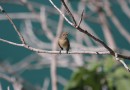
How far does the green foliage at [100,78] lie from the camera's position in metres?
2.84

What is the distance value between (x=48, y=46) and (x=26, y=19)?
0.34m

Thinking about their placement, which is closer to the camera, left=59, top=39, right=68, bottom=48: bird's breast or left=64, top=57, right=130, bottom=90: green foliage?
left=59, top=39, right=68, bottom=48: bird's breast

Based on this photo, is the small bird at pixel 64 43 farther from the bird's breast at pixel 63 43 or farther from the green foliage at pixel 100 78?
the green foliage at pixel 100 78

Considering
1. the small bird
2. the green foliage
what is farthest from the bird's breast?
the green foliage

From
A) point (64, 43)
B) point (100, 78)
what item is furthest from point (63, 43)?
point (100, 78)

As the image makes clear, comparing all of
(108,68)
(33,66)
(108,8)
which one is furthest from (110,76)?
(33,66)

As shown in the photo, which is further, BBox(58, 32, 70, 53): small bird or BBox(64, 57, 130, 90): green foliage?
BBox(64, 57, 130, 90): green foliage

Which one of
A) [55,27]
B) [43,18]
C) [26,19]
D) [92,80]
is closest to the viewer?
[92,80]

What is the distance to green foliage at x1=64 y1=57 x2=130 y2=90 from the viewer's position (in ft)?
9.32

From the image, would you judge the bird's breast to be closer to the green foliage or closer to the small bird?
the small bird

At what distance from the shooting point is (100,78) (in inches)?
116

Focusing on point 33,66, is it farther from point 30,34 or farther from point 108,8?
point 108,8

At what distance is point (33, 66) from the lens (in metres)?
4.25

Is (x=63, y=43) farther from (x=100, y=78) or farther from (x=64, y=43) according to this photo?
(x=100, y=78)
